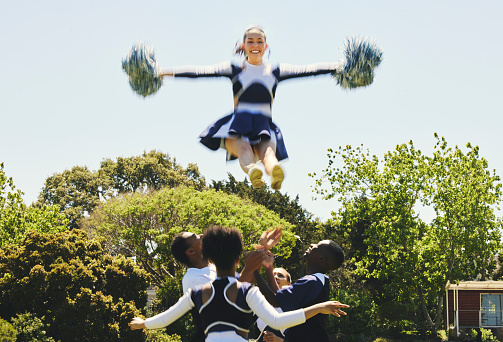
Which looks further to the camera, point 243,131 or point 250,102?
point 250,102

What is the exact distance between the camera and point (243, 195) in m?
38.9

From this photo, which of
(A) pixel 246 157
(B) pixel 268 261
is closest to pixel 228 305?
(B) pixel 268 261

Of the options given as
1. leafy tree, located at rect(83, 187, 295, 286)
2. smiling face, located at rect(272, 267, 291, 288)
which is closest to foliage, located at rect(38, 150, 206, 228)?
leafy tree, located at rect(83, 187, 295, 286)

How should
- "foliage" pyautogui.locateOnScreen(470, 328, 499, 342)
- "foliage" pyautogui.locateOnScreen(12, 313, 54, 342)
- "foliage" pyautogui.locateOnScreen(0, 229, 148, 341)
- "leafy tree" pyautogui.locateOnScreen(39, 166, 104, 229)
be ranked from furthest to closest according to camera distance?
"leafy tree" pyautogui.locateOnScreen(39, 166, 104, 229) → "foliage" pyautogui.locateOnScreen(470, 328, 499, 342) → "foliage" pyautogui.locateOnScreen(0, 229, 148, 341) → "foliage" pyautogui.locateOnScreen(12, 313, 54, 342)

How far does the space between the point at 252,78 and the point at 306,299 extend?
5.79 ft

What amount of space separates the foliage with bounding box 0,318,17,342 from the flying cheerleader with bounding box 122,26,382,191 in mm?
14241

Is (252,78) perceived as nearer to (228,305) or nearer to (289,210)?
(228,305)

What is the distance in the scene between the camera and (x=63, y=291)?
1959 cm

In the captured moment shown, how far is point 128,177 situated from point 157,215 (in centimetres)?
1640

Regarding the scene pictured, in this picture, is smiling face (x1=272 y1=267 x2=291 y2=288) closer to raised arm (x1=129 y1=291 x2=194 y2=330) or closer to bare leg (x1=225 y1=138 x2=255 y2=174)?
bare leg (x1=225 y1=138 x2=255 y2=174)

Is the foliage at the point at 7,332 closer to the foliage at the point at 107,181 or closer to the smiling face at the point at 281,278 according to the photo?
the smiling face at the point at 281,278

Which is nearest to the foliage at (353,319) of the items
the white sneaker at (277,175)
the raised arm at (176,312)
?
the white sneaker at (277,175)

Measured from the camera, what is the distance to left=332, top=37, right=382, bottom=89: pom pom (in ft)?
15.9

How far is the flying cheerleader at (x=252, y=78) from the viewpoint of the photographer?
4695 millimetres
